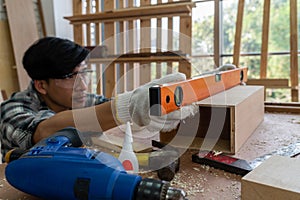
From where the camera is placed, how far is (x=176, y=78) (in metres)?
0.82

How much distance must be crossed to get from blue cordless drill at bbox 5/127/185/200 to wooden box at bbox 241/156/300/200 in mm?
147

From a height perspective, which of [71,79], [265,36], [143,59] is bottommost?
[71,79]

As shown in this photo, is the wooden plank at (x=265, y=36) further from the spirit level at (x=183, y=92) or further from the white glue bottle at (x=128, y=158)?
the white glue bottle at (x=128, y=158)

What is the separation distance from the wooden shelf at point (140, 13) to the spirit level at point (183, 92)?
145 cm

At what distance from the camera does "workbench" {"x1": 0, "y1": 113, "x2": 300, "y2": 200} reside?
25.8 inches

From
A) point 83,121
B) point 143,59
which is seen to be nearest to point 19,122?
point 83,121

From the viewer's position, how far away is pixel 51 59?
122cm

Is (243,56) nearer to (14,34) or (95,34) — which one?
(95,34)

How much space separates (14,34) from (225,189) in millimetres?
2808

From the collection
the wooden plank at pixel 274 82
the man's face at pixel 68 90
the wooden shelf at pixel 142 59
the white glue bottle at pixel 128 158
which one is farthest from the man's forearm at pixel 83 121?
the wooden plank at pixel 274 82

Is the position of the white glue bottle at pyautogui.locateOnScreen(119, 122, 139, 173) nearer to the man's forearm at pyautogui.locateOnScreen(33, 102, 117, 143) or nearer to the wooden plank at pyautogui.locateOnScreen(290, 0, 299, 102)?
the man's forearm at pyautogui.locateOnScreen(33, 102, 117, 143)

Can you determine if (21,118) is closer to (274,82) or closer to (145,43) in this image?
(145,43)

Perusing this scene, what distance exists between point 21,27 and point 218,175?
277 centimetres

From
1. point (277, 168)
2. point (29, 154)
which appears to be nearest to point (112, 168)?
point (29, 154)
